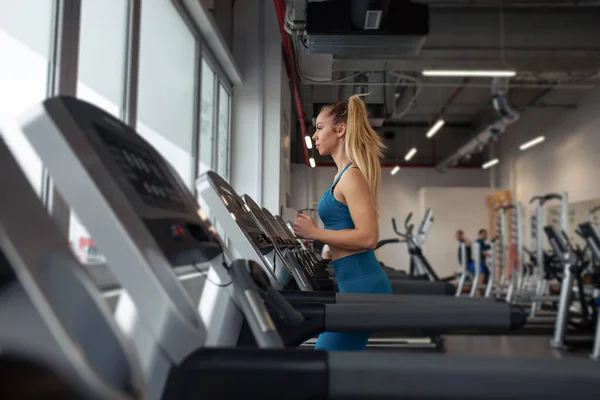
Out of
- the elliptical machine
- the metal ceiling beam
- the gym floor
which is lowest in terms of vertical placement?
the gym floor

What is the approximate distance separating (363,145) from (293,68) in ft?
2.11

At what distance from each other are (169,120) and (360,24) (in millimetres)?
1704

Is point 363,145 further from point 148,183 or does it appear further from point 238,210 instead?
point 148,183

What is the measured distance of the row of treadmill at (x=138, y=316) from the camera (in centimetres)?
50

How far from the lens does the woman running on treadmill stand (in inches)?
76.9

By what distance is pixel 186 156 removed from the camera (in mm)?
4152

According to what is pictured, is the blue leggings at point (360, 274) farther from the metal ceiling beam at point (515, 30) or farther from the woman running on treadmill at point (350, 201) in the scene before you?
the metal ceiling beam at point (515, 30)

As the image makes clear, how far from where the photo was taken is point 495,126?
36.5ft

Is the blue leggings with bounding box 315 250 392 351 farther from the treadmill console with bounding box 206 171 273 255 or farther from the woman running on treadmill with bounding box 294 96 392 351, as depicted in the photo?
the treadmill console with bounding box 206 171 273 255

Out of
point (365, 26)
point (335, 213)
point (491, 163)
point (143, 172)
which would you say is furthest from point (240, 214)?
point (491, 163)

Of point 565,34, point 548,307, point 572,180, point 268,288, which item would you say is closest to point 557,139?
point 572,180

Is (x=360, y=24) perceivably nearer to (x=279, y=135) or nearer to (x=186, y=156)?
(x=279, y=135)

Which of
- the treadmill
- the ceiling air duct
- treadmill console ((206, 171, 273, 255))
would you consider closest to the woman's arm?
treadmill console ((206, 171, 273, 255))

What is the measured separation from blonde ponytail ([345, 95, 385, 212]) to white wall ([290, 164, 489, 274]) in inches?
4.6
